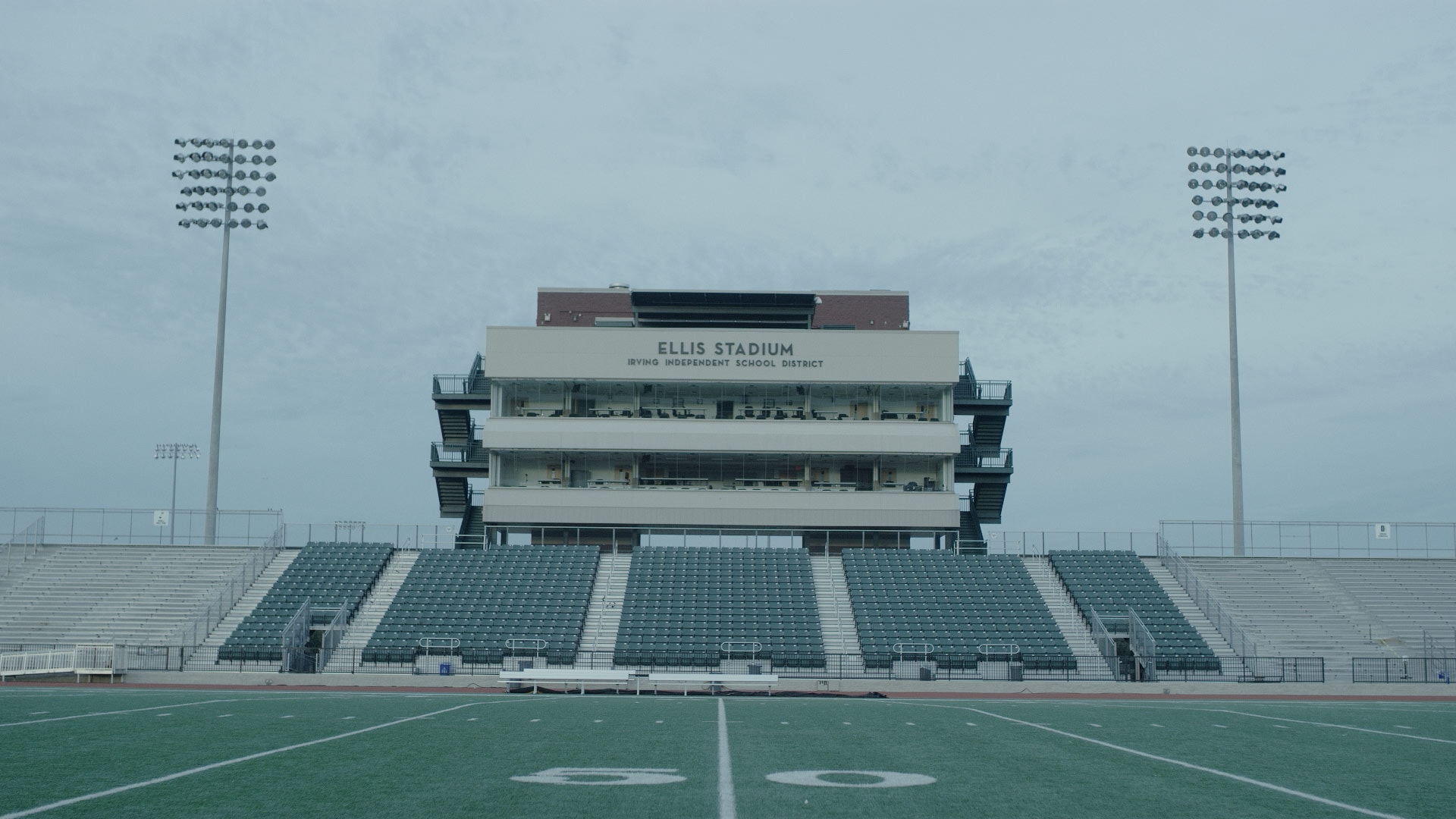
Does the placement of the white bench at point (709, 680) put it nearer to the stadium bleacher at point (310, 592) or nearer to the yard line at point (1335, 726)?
the stadium bleacher at point (310, 592)

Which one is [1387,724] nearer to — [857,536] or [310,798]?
[310,798]

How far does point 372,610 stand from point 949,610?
64.8 ft

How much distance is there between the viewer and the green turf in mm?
10375


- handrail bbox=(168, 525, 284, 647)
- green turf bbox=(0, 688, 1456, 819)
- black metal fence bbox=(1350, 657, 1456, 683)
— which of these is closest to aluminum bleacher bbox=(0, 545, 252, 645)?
handrail bbox=(168, 525, 284, 647)

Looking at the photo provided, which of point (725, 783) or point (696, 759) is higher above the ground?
point (725, 783)

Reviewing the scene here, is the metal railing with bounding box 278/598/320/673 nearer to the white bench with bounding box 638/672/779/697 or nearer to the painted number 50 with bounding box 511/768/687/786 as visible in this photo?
the white bench with bounding box 638/672/779/697

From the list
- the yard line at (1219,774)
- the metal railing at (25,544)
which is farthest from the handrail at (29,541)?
the yard line at (1219,774)

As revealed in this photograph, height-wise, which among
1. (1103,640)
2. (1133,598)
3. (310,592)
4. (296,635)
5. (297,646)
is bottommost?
(297,646)

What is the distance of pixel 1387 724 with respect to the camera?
69.2ft

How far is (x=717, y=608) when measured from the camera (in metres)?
43.5

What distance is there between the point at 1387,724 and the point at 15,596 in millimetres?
42802

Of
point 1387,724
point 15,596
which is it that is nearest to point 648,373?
point 15,596

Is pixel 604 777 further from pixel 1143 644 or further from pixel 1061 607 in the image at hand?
pixel 1061 607

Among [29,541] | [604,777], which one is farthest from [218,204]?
[604,777]
